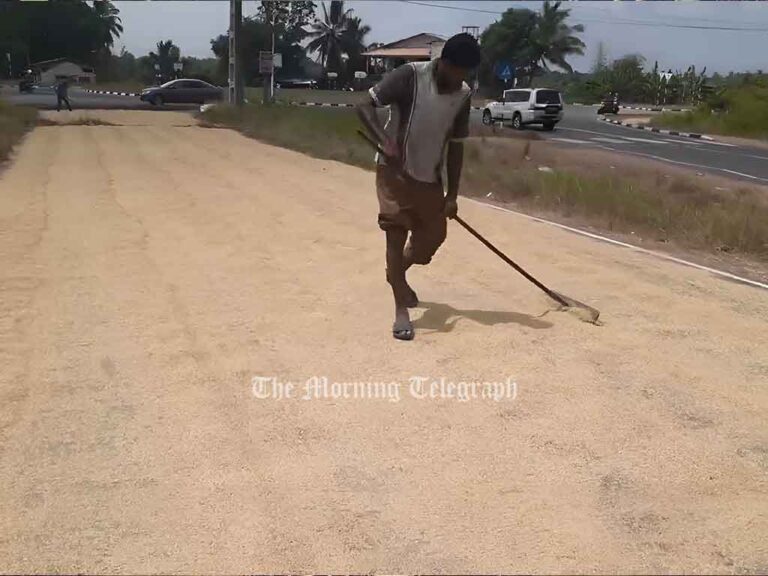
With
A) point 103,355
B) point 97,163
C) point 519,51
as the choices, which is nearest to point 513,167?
point 97,163

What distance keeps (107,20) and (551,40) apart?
2039 inches

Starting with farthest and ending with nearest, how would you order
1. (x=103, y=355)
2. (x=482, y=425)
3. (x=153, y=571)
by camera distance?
(x=103, y=355) → (x=482, y=425) → (x=153, y=571)

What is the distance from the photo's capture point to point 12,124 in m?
18.8

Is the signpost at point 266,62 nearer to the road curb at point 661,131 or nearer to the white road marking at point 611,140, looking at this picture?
the white road marking at point 611,140

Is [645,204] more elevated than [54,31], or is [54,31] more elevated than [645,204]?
[54,31]

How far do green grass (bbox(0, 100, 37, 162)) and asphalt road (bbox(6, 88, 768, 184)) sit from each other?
0.35 meters

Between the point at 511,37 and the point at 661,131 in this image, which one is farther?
the point at 511,37

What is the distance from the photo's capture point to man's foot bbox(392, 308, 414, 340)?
456 centimetres

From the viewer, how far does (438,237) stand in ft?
15.3

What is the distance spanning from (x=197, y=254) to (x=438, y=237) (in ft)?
8.81

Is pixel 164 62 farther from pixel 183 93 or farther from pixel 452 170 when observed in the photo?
pixel 452 170

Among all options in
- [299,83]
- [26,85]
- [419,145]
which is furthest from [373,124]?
[299,83]

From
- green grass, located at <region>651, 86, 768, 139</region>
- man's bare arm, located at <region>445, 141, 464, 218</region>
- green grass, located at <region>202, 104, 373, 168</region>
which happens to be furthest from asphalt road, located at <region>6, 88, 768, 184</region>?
man's bare arm, located at <region>445, 141, 464, 218</region>

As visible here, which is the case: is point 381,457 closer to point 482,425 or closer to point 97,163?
point 482,425
